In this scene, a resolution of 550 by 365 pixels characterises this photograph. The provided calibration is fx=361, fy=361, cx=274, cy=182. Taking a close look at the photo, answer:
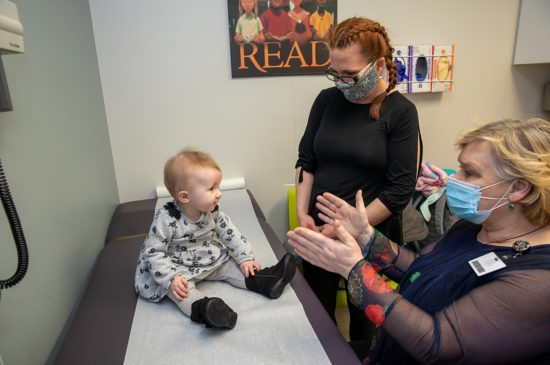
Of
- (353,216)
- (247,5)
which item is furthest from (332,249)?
(247,5)

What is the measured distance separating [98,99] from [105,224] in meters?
0.69

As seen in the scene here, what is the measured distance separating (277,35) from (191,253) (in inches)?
56.6

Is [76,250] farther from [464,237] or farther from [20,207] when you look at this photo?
[464,237]

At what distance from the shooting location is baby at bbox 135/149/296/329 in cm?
122

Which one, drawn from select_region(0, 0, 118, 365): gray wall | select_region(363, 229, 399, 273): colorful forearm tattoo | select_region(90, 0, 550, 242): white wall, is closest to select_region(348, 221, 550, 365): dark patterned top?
select_region(363, 229, 399, 273): colorful forearm tattoo

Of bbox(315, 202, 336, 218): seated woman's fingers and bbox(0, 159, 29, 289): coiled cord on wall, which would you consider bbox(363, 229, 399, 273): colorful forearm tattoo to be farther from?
bbox(0, 159, 29, 289): coiled cord on wall

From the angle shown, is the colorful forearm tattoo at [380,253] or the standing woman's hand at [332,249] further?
the colorful forearm tattoo at [380,253]

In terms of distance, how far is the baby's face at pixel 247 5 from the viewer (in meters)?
2.07

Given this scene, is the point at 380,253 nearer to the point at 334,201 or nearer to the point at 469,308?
the point at 334,201

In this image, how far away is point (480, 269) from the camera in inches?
33.3

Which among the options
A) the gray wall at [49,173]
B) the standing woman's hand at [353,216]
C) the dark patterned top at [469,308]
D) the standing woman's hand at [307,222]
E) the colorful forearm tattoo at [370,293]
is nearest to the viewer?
the dark patterned top at [469,308]

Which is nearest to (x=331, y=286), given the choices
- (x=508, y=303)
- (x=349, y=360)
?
(x=349, y=360)

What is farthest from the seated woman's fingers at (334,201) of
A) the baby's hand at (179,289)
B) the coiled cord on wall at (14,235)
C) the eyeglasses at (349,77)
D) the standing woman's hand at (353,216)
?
the coiled cord on wall at (14,235)

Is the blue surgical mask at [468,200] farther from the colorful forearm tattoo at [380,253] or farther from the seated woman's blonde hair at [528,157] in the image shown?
the colorful forearm tattoo at [380,253]
